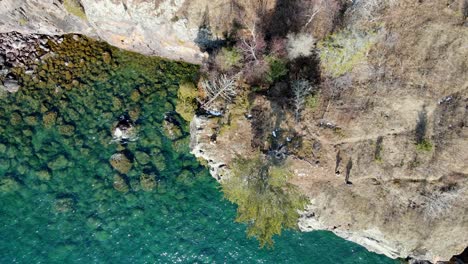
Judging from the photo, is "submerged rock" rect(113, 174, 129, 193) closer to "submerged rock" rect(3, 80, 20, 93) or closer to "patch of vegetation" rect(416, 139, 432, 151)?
"submerged rock" rect(3, 80, 20, 93)

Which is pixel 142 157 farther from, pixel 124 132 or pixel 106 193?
pixel 106 193

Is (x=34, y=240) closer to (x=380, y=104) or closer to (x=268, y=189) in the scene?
(x=268, y=189)

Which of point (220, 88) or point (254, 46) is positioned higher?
point (254, 46)

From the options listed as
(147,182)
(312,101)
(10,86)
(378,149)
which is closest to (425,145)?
(378,149)

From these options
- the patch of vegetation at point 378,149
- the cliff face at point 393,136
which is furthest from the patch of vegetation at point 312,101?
the patch of vegetation at point 378,149

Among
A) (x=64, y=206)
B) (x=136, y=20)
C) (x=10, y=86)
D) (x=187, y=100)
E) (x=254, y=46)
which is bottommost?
(x=64, y=206)

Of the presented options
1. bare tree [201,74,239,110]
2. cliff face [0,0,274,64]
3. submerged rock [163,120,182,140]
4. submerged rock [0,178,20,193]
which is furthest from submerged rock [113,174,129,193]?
cliff face [0,0,274,64]

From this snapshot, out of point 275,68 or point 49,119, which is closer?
point 275,68
